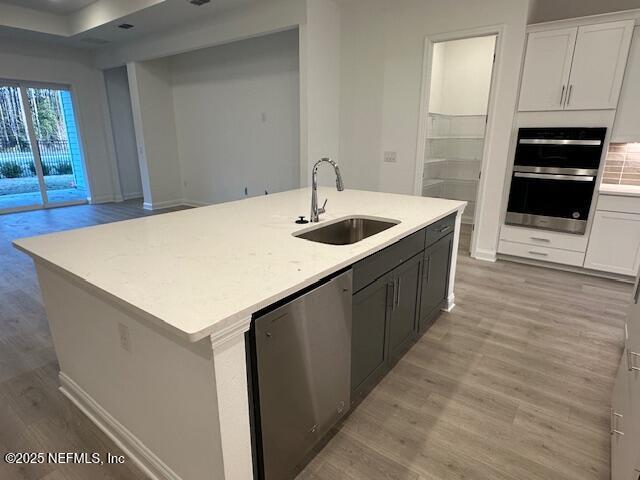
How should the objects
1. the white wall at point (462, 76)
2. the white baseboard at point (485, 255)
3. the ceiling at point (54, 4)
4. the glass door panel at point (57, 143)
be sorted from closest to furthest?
the white baseboard at point (485, 255), the ceiling at point (54, 4), the white wall at point (462, 76), the glass door panel at point (57, 143)

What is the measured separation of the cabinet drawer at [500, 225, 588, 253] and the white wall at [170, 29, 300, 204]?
10.00 feet

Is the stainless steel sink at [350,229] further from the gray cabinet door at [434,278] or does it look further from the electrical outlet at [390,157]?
the electrical outlet at [390,157]

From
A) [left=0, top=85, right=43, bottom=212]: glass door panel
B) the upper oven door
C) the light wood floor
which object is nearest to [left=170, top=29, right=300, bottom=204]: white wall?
[left=0, top=85, right=43, bottom=212]: glass door panel

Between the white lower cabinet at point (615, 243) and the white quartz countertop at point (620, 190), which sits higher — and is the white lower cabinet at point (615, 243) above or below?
below

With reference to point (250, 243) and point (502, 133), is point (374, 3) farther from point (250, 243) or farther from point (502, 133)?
point (250, 243)

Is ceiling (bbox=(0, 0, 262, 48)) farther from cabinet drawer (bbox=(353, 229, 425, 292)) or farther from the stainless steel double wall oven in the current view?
cabinet drawer (bbox=(353, 229, 425, 292))

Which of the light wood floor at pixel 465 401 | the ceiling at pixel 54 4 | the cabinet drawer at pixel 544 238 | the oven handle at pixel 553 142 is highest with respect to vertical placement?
the ceiling at pixel 54 4

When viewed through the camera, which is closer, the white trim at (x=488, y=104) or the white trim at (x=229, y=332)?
the white trim at (x=229, y=332)

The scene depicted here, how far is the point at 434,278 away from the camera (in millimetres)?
2537

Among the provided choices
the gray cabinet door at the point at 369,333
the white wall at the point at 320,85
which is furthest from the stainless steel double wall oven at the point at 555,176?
the gray cabinet door at the point at 369,333

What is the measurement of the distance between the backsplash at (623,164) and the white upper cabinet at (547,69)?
835 millimetres

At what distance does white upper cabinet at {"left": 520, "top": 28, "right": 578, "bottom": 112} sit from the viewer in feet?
11.1

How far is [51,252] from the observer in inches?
60.4

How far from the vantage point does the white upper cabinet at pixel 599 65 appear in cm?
316
